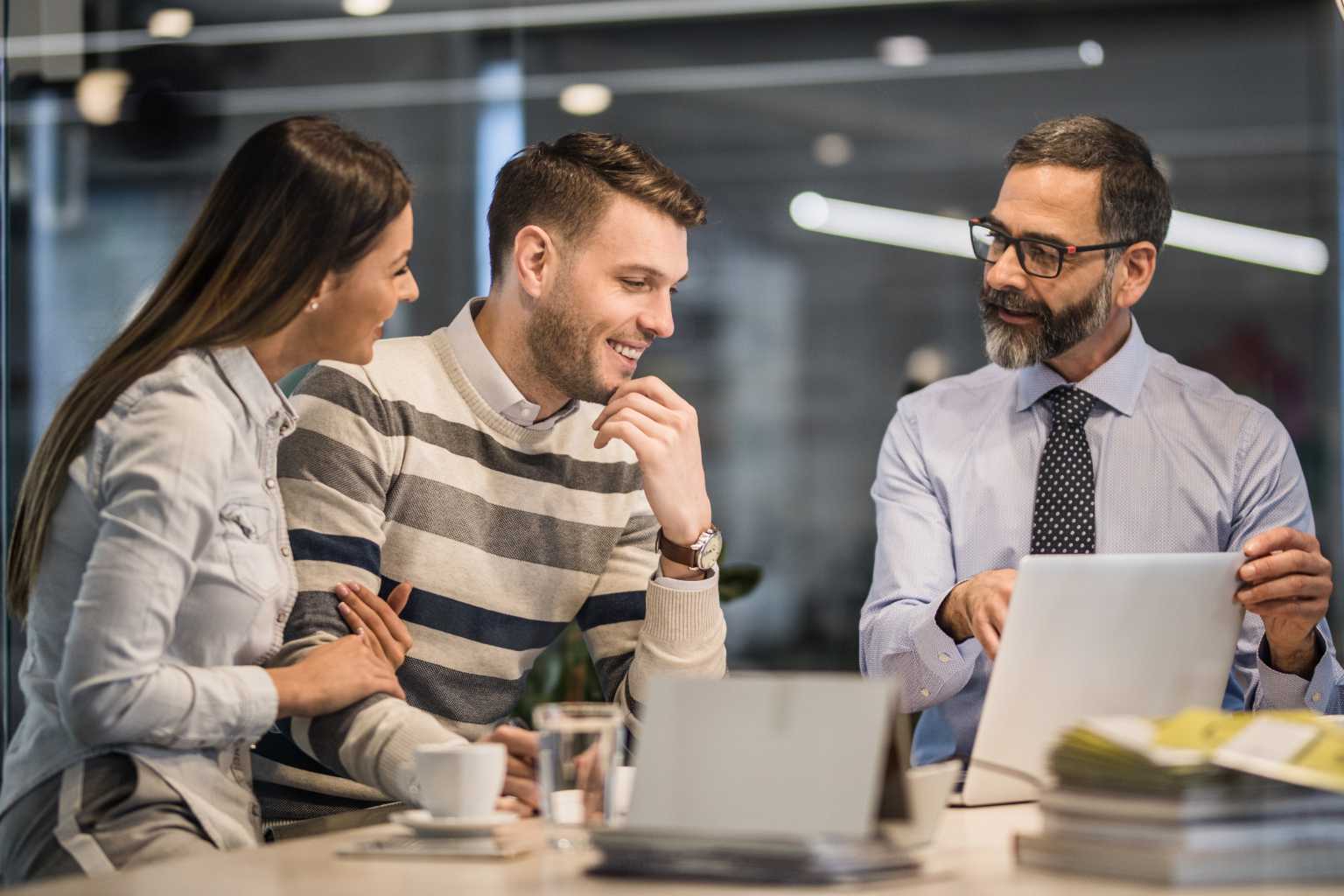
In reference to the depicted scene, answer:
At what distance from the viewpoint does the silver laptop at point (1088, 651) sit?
5.07 ft

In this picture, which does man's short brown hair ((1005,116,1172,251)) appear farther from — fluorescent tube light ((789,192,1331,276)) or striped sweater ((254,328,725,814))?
fluorescent tube light ((789,192,1331,276))

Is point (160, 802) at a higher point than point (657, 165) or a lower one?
lower

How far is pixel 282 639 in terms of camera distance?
72.1 inches

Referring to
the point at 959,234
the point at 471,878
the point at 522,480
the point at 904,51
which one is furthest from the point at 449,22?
the point at 471,878

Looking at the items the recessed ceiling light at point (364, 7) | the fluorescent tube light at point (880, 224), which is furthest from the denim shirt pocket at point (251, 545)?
the fluorescent tube light at point (880, 224)

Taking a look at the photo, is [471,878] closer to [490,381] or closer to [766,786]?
[766,786]

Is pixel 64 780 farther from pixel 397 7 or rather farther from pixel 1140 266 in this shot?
pixel 397 7

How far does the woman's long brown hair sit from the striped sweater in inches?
11.3

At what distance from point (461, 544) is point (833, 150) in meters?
2.64

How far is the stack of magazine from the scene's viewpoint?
1.15 meters

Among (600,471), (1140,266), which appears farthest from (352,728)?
(1140,266)

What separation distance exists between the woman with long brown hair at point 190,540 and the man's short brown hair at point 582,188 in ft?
1.38

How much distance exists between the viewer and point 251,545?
1.67 metres

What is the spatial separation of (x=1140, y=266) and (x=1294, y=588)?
2.99 feet
